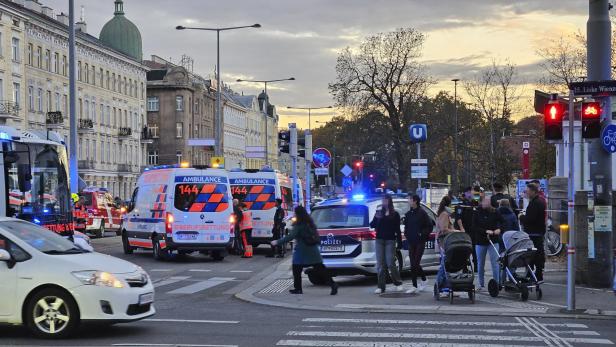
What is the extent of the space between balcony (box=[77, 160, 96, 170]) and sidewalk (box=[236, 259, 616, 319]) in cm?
6218

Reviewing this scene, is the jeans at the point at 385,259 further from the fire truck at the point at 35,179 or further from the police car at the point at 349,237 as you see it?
the fire truck at the point at 35,179

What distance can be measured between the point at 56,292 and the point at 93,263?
1.83 ft

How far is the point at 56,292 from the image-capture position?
10.7 m

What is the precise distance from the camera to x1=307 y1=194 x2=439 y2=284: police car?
58.6 ft

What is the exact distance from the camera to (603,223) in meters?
16.3

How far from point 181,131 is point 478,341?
320ft

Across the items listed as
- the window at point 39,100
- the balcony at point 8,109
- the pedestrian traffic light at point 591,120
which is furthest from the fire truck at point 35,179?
the window at point 39,100

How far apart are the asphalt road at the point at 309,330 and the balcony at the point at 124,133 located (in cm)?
7435

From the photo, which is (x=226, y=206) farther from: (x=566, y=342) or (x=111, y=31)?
(x=111, y=31)

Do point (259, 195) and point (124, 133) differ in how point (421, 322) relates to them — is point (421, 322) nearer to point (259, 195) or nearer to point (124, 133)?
point (259, 195)

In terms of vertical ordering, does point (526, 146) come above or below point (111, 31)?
below

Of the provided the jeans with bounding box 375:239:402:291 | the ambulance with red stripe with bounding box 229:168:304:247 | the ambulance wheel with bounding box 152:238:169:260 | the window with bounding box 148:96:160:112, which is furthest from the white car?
the window with bounding box 148:96:160:112

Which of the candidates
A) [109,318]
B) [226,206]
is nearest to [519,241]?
[109,318]

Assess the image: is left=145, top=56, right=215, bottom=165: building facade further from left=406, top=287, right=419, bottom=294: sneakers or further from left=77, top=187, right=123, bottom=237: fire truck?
left=406, top=287, right=419, bottom=294: sneakers
